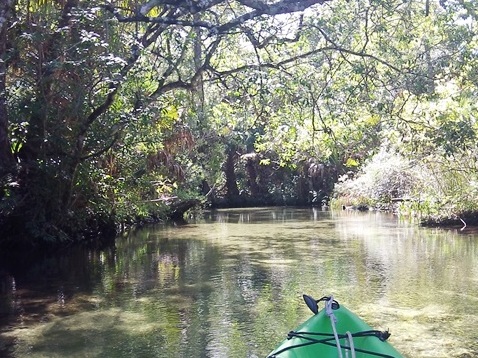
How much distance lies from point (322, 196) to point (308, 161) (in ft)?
6.84

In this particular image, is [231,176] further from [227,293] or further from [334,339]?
[334,339]

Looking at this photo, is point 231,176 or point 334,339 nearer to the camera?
point 334,339

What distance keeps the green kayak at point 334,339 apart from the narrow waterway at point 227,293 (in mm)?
1869

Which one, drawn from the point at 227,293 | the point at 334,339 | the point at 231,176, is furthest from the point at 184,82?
the point at 231,176

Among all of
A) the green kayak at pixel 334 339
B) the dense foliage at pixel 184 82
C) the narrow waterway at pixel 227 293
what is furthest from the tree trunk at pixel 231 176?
the green kayak at pixel 334 339

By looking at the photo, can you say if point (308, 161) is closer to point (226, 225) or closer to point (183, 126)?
point (226, 225)

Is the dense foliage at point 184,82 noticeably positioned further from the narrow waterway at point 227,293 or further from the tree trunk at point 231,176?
the tree trunk at point 231,176

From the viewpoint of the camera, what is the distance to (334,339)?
4.08 m

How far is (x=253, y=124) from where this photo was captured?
12.9 meters

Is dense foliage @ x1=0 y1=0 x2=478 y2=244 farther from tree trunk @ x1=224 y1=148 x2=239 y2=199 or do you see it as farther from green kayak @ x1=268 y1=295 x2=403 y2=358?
tree trunk @ x1=224 y1=148 x2=239 y2=199

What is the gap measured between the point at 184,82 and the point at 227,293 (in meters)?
5.09

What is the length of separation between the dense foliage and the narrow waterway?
1647mm

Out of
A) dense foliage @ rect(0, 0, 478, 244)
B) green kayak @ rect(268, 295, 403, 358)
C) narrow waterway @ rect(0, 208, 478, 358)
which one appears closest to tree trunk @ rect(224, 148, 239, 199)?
dense foliage @ rect(0, 0, 478, 244)

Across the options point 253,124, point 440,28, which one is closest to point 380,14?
point 440,28
